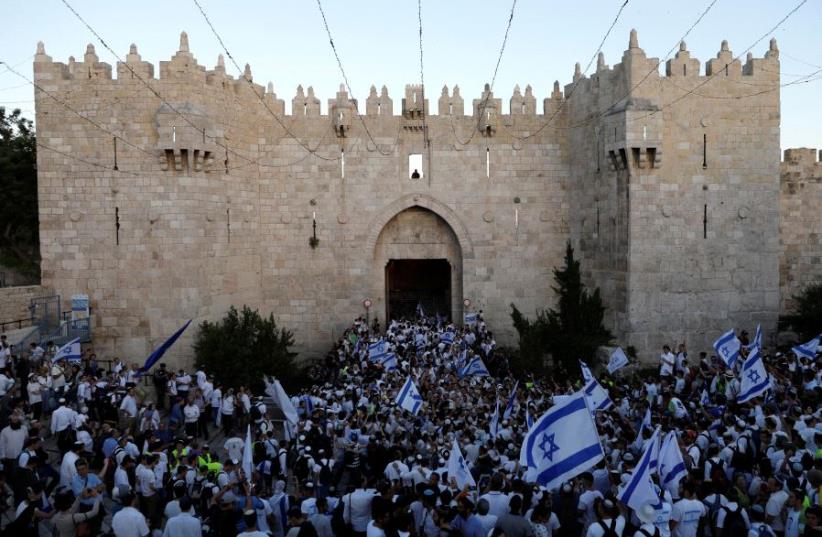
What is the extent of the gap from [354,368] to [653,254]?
858cm

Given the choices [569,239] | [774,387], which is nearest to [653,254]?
[569,239]

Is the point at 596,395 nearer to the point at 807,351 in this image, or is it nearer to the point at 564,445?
the point at 564,445

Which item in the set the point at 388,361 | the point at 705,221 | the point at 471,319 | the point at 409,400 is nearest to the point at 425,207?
the point at 471,319

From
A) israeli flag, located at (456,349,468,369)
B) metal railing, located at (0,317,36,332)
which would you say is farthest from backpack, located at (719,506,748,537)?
metal railing, located at (0,317,36,332)

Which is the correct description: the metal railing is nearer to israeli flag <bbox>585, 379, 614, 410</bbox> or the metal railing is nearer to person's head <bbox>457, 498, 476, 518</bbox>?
israeli flag <bbox>585, 379, 614, 410</bbox>

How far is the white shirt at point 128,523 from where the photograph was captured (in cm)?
688

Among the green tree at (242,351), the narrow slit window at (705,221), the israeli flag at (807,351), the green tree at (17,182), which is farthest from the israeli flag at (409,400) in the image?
the green tree at (17,182)

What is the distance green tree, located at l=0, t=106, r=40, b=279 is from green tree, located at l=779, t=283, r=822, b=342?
23.7m

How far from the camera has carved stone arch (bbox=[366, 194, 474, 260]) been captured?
72.4 feet

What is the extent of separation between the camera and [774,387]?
1210 centimetres

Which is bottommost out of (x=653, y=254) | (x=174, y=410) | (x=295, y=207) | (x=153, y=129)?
(x=174, y=410)

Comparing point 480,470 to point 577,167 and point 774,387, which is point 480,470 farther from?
point 577,167

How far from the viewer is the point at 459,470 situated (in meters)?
7.94

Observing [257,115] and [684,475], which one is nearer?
[684,475]
